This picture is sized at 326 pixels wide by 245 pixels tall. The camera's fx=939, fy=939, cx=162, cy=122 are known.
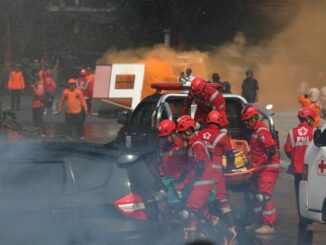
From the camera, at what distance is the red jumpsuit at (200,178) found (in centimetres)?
946

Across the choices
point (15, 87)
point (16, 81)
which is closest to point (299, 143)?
point (15, 87)

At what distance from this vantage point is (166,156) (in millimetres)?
10195

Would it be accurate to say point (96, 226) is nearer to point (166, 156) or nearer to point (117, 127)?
point (166, 156)

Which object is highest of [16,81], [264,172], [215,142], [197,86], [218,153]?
[197,86]

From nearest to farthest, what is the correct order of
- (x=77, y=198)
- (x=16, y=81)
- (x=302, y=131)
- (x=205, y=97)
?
1. (x=77, y=198)
2. (x=302, y=131)
3. (x=205, y=97)
4. (x=16, y=81)

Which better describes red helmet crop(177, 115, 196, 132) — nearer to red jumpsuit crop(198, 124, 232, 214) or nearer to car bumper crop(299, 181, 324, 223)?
red jumpsuit crop(198, 124, 232, 214)

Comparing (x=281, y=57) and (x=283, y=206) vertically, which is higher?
(x=281, y=57)

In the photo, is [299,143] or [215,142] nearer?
[215,142]

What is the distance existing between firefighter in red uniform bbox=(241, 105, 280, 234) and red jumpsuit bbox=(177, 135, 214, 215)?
5.06 ft

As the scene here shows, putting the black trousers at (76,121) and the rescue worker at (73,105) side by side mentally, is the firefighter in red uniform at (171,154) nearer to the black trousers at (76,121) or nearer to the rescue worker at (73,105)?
the rescue worker at (73,105)

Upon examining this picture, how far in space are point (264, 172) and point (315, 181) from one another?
72 cm

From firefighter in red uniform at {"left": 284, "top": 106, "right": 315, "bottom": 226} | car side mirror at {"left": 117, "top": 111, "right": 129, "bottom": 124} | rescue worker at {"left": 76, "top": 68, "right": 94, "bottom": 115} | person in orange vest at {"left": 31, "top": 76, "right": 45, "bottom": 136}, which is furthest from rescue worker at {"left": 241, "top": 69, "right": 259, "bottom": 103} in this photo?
firefighter in red uniform at {"left": 284, "top": 106, "right": 315, "bottom": 226}

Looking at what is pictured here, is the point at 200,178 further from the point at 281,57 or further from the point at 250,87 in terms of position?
the point at 281,57

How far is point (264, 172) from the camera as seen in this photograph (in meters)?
11.0
